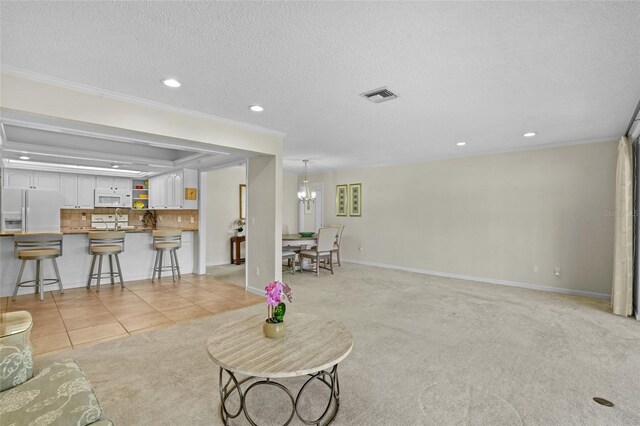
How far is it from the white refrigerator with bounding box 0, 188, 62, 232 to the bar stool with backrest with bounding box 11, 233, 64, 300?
233 centimetres

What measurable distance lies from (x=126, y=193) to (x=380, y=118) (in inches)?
266

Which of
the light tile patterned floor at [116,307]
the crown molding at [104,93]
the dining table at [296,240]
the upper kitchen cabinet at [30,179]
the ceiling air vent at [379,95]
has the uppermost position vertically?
the ceiling air vent at [379,95]

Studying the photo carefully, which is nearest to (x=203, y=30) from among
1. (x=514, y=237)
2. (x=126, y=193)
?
(x=514, y=237)

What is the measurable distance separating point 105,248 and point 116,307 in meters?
1.26

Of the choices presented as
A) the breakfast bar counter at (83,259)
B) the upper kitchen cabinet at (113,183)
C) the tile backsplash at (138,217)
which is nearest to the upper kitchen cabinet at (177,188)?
the tile backsplash at (138,217)

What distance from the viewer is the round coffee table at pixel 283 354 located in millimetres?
1638

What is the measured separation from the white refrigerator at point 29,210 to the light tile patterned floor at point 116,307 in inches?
97.4

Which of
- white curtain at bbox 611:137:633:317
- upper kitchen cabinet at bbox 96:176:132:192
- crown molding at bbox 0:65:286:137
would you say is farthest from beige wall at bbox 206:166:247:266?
white curtain at bbox 611:137:633:317

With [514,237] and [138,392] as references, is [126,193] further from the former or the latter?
[514,237]

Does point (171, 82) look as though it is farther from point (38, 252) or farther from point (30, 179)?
point (30, 179)

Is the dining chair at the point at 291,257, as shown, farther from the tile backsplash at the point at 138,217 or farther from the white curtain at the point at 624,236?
the white curtain at the point at 624,236

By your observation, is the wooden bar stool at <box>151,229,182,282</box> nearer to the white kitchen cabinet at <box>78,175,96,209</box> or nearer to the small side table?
the small side table

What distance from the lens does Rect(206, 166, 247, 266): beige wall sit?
7180 millimetres

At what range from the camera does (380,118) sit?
12.2 ft
